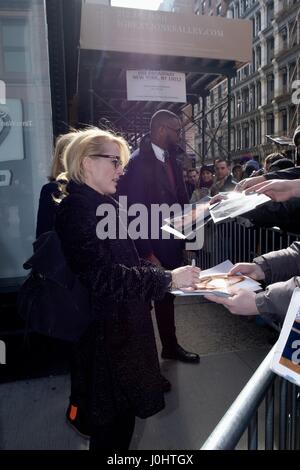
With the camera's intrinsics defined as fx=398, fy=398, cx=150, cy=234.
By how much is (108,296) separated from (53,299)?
0.23m

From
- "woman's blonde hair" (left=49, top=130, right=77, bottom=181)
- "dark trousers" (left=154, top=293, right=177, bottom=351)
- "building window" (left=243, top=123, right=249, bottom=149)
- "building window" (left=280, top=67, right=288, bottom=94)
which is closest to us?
"woman's blonde hair" (left=49, top=130, right=77, bottom=181)

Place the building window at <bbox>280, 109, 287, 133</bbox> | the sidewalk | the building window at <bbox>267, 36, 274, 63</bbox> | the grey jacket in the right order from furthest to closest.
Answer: the building window at <bbox>267, 36, 274, 63</bbox>, the building window at <bbox>280, 109, 287, 133</bbox>, the sidewalk, the grey jacket

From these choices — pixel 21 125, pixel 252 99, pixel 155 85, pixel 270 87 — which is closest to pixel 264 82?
pixel 270 87

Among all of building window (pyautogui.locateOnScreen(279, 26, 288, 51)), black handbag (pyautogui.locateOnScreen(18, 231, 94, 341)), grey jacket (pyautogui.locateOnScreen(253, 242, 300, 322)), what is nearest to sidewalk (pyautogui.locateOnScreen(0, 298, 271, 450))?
black handbag (pyautogui.locateOnScreen(18, 231, 94, 341))

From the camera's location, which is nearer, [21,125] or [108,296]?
[108,296]

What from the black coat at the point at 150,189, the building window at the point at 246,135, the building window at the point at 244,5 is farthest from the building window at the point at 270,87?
the black coat at the point at 150,189

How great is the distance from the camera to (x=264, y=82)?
157 ft

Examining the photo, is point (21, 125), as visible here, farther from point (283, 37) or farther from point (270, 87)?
point (270, 87)

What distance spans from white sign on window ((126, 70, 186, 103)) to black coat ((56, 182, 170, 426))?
5.86 meters

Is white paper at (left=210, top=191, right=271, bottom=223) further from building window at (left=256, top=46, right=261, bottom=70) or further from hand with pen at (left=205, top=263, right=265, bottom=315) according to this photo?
building window at (left=256, top=46, right=261, bottom=70)

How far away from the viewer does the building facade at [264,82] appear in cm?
4203

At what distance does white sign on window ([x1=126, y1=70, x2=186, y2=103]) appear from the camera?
7160mm

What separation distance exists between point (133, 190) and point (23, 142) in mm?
1173

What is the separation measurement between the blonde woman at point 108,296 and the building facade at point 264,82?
39.1 meters
